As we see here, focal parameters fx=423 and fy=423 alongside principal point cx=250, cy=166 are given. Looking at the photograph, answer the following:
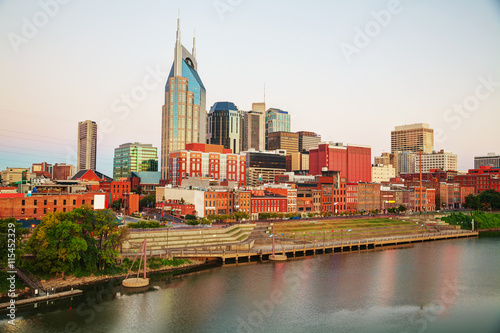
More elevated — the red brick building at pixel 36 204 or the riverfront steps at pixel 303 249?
the red brick building at pixel 36 204

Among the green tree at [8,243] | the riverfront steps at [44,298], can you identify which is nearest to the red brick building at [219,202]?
the riverfront steps at [44,298]

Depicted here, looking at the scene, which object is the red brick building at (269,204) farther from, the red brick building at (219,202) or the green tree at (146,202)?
the green tree at (146,202)

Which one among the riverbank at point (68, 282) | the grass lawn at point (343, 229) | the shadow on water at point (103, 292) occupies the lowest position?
the shadow on water at point (103, 292)

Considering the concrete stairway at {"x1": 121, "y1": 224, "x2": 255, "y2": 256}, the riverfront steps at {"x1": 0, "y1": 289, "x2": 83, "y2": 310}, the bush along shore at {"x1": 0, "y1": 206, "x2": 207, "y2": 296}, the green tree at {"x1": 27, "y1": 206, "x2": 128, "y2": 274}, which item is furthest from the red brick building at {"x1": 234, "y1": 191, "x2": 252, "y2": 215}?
the riverfront steps at {"x1": 0, "y1": 289, "x2": 83, "y2": 310}

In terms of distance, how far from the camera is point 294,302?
6084 centimetres

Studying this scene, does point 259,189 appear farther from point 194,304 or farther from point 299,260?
point 194,304

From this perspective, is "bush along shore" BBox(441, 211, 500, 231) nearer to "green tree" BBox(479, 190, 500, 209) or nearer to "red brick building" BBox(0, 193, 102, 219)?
"green tree" BBox(479, 190, 500, 209)

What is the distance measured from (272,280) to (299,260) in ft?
61.8

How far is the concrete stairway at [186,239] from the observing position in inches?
3238

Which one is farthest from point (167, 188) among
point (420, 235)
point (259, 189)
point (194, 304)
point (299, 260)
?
point (194, 304)

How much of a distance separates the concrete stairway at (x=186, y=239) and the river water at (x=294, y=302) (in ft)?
33.6

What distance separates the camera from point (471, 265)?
86.4 m

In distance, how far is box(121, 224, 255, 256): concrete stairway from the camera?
270 feet

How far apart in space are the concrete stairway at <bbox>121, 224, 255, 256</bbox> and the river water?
10227 mm
